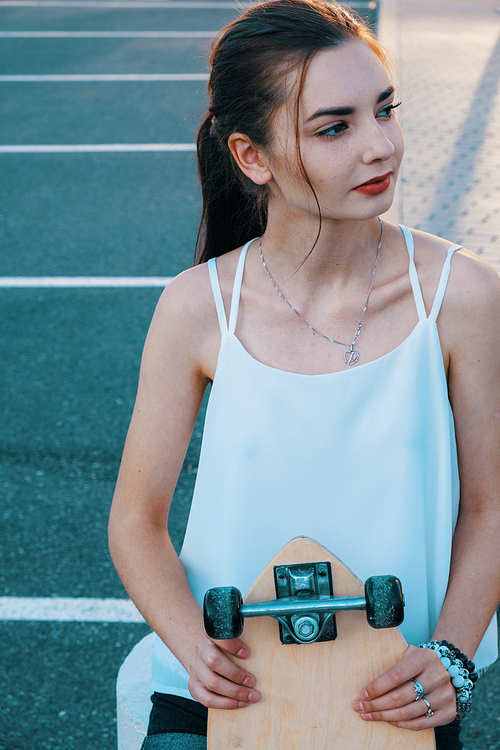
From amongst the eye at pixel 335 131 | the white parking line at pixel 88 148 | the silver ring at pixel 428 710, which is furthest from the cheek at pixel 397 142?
the white parking line at pixel 88 148

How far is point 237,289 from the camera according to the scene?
1.77 m

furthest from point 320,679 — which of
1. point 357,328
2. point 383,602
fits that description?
point 357,328

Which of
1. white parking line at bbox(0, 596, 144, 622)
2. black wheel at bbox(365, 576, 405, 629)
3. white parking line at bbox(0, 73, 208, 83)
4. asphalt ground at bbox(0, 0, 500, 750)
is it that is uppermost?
white parking line at bbox(0, 73, 208, 83)

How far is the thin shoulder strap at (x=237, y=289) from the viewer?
5.64ft

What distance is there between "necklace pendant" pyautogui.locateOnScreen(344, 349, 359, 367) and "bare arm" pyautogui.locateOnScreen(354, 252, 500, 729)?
185 mm

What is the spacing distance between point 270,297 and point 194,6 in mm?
13518

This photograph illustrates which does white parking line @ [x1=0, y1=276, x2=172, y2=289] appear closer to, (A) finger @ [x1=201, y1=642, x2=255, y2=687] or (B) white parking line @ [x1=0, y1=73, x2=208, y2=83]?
(A) finger @ [x1=201, y1=642, x2=255, y2=687]

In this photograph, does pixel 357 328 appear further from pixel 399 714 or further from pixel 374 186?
pixel 399 714

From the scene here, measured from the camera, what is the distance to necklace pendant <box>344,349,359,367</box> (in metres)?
1.66

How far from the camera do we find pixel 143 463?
5.75 ft

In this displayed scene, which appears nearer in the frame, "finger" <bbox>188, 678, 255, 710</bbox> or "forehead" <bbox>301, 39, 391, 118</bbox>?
"finger" <bbox>188, 678, 255, 710</bbox>

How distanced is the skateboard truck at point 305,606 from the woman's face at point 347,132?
723mm

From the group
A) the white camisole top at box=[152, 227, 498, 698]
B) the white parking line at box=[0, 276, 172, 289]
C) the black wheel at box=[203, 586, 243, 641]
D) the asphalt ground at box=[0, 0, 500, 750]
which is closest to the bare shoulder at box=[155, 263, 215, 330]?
the white camisole top at box=[152, 227, 498, 698]

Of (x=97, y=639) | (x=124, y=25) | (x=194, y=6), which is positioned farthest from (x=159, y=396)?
(x=194, y=6)
